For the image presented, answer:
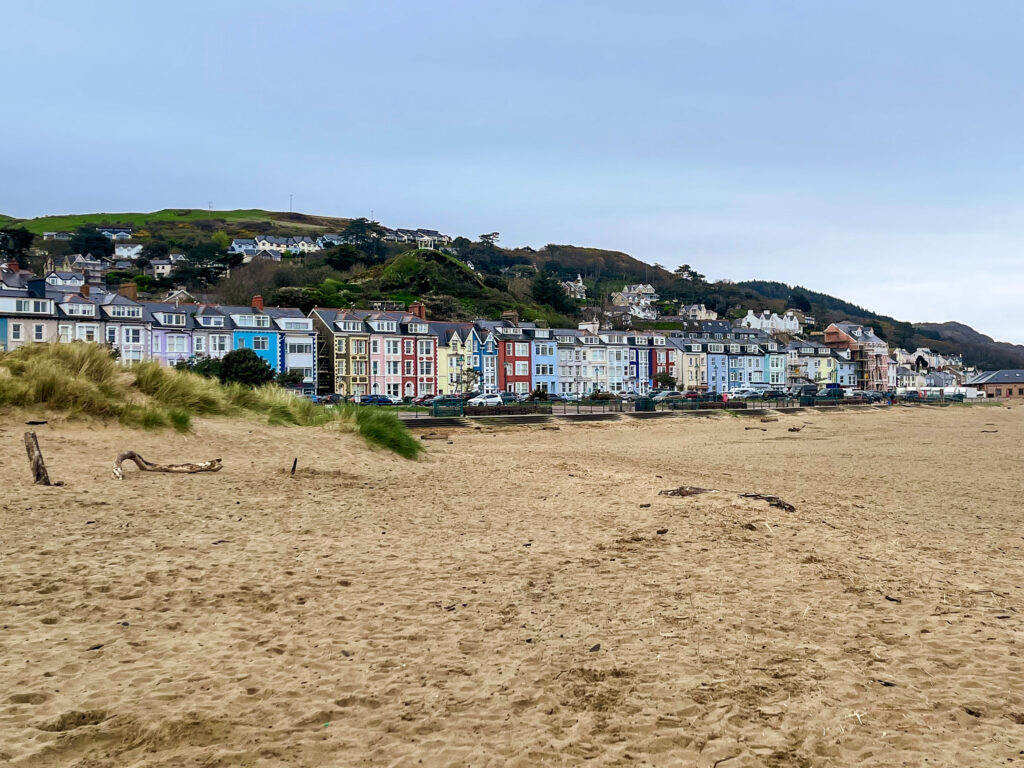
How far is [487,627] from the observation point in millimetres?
5777

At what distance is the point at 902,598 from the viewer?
6.78 meters

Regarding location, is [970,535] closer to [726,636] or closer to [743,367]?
[726,636]

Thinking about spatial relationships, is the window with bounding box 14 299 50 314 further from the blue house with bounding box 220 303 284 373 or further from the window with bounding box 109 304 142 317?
the blue house with bounding box 220 303 284 373

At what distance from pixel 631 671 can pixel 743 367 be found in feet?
348

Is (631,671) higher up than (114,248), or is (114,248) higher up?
(114,248)

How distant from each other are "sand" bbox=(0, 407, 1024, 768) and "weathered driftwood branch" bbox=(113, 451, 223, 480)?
190 millimetres

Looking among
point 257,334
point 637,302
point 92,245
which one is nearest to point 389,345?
point 257,334

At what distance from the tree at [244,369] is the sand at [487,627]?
125 ft

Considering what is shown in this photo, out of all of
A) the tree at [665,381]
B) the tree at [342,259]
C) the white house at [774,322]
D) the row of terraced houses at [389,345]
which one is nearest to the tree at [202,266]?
the tree at [342,259]

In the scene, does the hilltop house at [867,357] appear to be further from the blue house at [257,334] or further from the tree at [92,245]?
the tree at [92,245]

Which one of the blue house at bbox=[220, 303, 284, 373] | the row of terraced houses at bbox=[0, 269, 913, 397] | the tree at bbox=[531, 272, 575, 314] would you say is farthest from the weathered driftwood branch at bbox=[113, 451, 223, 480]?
the tree at bbox=[531, 272, 575, 314]

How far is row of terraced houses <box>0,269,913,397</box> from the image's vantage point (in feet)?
206

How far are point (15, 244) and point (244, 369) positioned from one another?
108249 millimetres

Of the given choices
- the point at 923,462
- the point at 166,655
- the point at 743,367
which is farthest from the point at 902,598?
the point at 743,367
